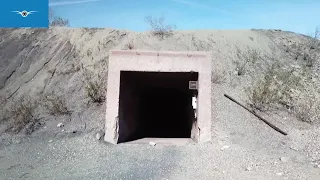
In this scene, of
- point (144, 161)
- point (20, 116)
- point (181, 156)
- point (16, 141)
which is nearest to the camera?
point (144, 161)

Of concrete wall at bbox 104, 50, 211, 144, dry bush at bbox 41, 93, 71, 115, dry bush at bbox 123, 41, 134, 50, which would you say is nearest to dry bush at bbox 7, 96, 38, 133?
dry bush at bbox 41, 93, 71, 115

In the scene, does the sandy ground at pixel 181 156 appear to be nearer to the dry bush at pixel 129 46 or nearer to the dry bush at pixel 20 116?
the dry bush at pixel 20 116

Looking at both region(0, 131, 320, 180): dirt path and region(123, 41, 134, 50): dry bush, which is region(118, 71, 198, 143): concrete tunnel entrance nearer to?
region(0, 131, 320, 180): dirt path

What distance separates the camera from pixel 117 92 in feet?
33.8

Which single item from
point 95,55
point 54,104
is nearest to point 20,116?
point 54,104

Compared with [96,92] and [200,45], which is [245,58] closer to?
[200,45]

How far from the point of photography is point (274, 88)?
540 inches

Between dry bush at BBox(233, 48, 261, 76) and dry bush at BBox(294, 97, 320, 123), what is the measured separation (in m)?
2.98

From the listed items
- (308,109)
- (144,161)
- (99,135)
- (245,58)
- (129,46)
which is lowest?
(144,161)

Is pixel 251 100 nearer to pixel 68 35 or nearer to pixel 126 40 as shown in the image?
pixel 126 40

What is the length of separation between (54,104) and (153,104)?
18.2 feet

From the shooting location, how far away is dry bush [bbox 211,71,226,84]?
14133mm

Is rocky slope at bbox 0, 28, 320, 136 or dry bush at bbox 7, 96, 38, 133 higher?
rocky slope at bbox 0, 28, 320, 136

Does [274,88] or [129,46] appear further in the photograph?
[129,46]
